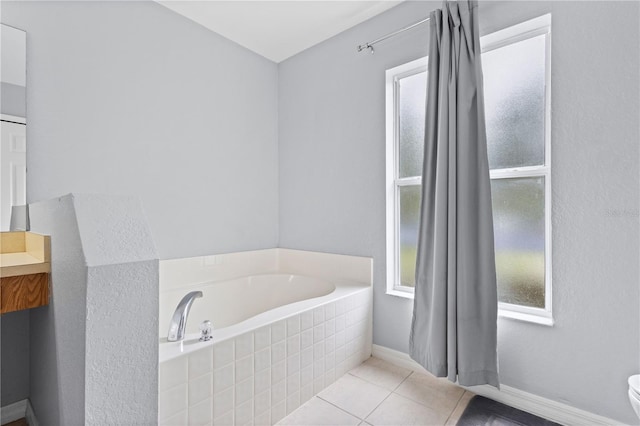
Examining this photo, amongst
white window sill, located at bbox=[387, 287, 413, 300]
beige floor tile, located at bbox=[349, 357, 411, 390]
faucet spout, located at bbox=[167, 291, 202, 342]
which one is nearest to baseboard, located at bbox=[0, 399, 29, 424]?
faucet spout, located at bbox=[167, 291, 202, 342]

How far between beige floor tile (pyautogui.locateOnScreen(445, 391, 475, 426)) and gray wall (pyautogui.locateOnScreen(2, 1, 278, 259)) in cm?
183

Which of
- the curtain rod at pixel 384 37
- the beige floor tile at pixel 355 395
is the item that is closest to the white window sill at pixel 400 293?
the beige floor tile at pixel 355 395

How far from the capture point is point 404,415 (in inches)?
62.3

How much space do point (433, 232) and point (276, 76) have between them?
81.0 inches

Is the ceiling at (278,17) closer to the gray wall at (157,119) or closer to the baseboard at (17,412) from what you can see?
the gray wall at (157,119)

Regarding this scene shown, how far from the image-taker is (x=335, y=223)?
2.47 metres

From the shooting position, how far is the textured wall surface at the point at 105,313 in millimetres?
869

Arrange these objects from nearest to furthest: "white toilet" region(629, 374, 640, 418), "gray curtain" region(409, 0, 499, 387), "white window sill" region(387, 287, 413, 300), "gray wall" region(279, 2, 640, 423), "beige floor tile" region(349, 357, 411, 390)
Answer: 1. "white toilet" region(629, 374, 640, 418)
2. "gray wall" region(279, 2, 640, 423)
3. "gray curtain" region(409, 0, 499, 387)
4. "beige floor tile" region(349, 357, 411, 390)
5. "white window sill" region(387, 287, 413, 300)

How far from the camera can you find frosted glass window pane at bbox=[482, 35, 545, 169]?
1.66 metres

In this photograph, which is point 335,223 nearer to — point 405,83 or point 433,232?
point 433,232

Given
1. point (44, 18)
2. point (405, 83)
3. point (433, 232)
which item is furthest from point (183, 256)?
point (405, 83)

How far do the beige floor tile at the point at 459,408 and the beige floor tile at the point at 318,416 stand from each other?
0.46 metres

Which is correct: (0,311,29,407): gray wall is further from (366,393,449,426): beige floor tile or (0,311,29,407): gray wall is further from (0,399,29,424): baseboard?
(366,393,449,426): beige floor tile

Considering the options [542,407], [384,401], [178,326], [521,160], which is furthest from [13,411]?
[521,160]
